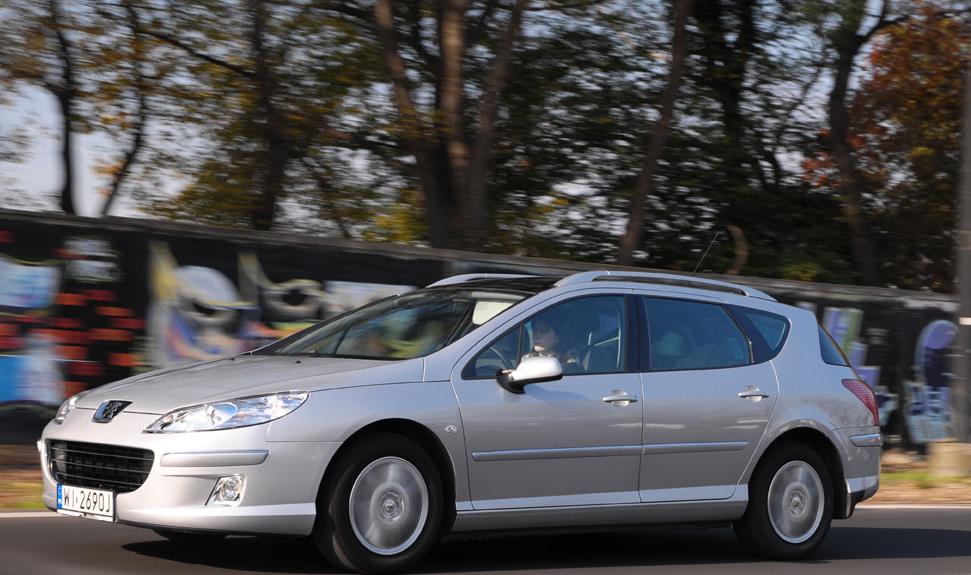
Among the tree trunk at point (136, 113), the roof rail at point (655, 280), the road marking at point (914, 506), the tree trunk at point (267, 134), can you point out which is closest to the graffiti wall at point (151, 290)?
the tree trunk at point (267, 134)

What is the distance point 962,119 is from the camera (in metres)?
21.8

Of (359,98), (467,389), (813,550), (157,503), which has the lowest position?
(813,550)

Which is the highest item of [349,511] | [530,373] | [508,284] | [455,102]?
[455,102]

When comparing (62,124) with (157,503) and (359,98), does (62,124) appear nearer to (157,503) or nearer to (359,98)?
(359,98)

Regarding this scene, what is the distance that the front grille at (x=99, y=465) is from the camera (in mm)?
5977

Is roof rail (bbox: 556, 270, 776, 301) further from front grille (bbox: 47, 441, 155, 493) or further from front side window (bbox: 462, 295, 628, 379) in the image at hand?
front grille (bbox: 47, 441, 155, 493)

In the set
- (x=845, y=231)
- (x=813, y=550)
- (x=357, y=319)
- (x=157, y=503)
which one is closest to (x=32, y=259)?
(x=357, y=319)

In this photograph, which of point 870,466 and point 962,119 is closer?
point 870,466

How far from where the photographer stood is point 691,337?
25.0 feet

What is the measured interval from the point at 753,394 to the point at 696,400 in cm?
48

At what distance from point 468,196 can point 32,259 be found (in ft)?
17.1

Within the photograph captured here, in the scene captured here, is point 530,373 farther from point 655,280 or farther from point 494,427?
point 655,280

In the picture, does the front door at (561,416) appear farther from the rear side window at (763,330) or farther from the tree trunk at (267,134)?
the tree trunk at (267,134)

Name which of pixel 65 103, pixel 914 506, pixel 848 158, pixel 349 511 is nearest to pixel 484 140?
pixel 65 103
